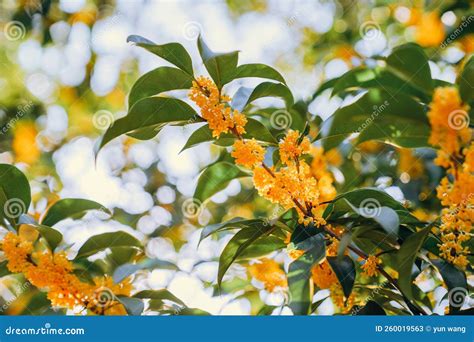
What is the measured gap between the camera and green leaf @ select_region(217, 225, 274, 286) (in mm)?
1161

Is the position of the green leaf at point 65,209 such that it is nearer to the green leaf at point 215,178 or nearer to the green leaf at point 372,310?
the green leaf at point 215,178

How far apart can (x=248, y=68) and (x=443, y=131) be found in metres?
0.47

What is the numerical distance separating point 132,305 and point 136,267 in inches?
4.4

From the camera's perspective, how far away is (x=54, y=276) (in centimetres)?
127

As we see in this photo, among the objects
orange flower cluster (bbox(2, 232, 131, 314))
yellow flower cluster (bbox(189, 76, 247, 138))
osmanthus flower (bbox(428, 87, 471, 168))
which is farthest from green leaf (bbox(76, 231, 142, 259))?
osmanthus flower (bbox(428, 87, 471, 168))

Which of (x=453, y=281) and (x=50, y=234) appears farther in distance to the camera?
(x=50, y=234)

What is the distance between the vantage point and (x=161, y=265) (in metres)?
1.38

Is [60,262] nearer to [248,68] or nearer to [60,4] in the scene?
[248,68]

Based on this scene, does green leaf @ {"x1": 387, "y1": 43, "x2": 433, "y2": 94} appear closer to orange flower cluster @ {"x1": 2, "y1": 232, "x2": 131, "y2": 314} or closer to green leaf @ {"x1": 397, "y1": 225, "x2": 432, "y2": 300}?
green leaf @ {"x1": 397, "y1": 225, "x2": 432, "y2": 300}

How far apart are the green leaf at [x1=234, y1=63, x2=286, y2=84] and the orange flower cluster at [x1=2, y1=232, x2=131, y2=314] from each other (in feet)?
2.11

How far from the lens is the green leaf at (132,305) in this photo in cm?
123

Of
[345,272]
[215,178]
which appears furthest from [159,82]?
[345,272]

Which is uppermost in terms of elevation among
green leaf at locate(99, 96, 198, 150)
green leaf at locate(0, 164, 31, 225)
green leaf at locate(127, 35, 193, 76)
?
green leaf at locate(127, 35, 193, 76)

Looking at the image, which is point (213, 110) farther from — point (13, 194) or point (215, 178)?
point (13, 194)
